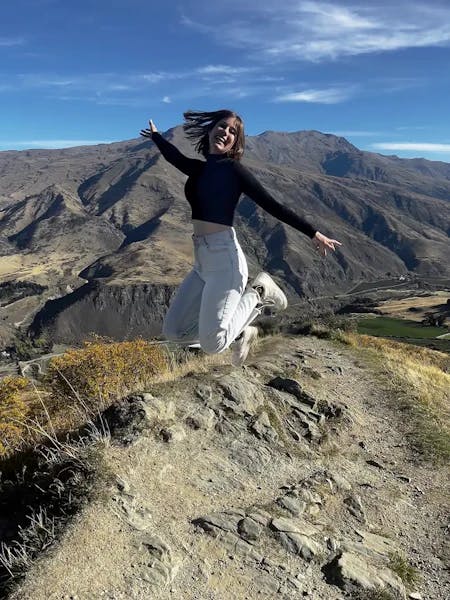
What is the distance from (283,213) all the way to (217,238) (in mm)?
1009

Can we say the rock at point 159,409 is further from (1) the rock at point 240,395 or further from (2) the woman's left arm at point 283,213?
(2) the woman's left arm at point 283,213

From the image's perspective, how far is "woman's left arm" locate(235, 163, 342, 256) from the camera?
6031mm

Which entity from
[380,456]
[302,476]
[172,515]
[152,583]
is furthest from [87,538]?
[380,456]

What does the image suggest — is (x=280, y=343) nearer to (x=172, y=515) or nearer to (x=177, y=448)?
(x=177, y=448)

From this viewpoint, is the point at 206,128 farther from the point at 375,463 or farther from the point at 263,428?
the point at 375,463

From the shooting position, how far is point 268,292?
792cm

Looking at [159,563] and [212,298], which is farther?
[212,298]

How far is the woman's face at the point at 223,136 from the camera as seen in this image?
6.82 meters

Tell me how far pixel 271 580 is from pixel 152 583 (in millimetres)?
1395

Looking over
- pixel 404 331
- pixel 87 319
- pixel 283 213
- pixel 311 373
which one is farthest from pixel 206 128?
pixel 87 319

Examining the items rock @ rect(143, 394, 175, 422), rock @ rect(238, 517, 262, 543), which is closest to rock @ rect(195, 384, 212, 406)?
rock @ rect(143, 394, 175, 422)

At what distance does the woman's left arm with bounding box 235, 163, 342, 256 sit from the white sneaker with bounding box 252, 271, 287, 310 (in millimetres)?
1760

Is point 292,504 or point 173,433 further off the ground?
point 173,433

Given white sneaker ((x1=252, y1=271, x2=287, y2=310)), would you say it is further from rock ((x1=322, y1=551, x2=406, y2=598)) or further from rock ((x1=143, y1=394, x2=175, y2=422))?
rock ((x1=322, y1=551, x2=406, y2=598))
